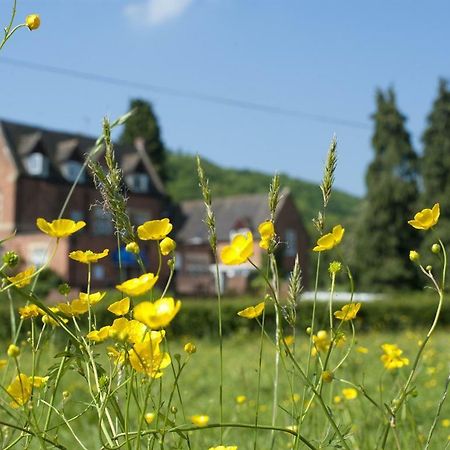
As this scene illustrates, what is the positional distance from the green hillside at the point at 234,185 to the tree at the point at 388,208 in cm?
2460

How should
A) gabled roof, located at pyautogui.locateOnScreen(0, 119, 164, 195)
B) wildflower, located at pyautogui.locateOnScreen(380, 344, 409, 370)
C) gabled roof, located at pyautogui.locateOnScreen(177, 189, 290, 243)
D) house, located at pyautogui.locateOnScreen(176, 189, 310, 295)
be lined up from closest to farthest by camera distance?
wildflower, located at pyautogui.locateOnScreen(380, 344, 409, 370)
gabled roof, located at pyautogui.locateOnScreen(0, 119, 164, 195)
house, located at pyautogui.locateOnScreen(176, 189, 310, 295)
gabled roof, located at pyautogui.locateOnScreen(177, 189, 290, 243)

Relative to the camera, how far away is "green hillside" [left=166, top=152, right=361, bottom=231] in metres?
57.3

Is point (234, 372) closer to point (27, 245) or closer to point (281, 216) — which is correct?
point (27, 245)

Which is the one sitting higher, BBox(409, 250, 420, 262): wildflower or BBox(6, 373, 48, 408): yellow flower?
BBox(409, 250, 420, 262): wildflower

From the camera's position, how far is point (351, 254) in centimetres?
2952

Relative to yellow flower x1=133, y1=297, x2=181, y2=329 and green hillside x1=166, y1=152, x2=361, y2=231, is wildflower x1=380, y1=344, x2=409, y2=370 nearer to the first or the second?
yellow flower x1=133, y1=297, x2=181, y2=329

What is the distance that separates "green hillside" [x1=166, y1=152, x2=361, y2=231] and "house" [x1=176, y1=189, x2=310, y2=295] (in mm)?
25223

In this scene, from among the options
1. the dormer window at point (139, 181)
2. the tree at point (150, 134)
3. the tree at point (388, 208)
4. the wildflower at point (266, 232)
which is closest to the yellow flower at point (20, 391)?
the wildflower at point (266, 232)

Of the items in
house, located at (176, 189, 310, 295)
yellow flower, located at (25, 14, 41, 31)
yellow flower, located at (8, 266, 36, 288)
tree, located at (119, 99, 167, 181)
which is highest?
tree, located at (119, 99, 167, 181)

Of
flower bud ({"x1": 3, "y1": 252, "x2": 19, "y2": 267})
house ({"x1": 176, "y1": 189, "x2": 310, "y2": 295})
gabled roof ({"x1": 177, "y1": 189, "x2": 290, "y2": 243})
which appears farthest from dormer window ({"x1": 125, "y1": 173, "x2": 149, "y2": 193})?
flower bud ({"x1": 3, "y1": 252, "x2": 19, "y2": 267})

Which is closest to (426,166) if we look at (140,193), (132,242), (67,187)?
(140,193)

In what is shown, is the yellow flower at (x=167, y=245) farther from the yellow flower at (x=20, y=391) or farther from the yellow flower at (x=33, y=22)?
the yellow flower at (x=33, y=22)

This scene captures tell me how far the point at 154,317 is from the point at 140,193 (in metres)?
25.0

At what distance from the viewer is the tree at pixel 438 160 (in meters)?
29.2
